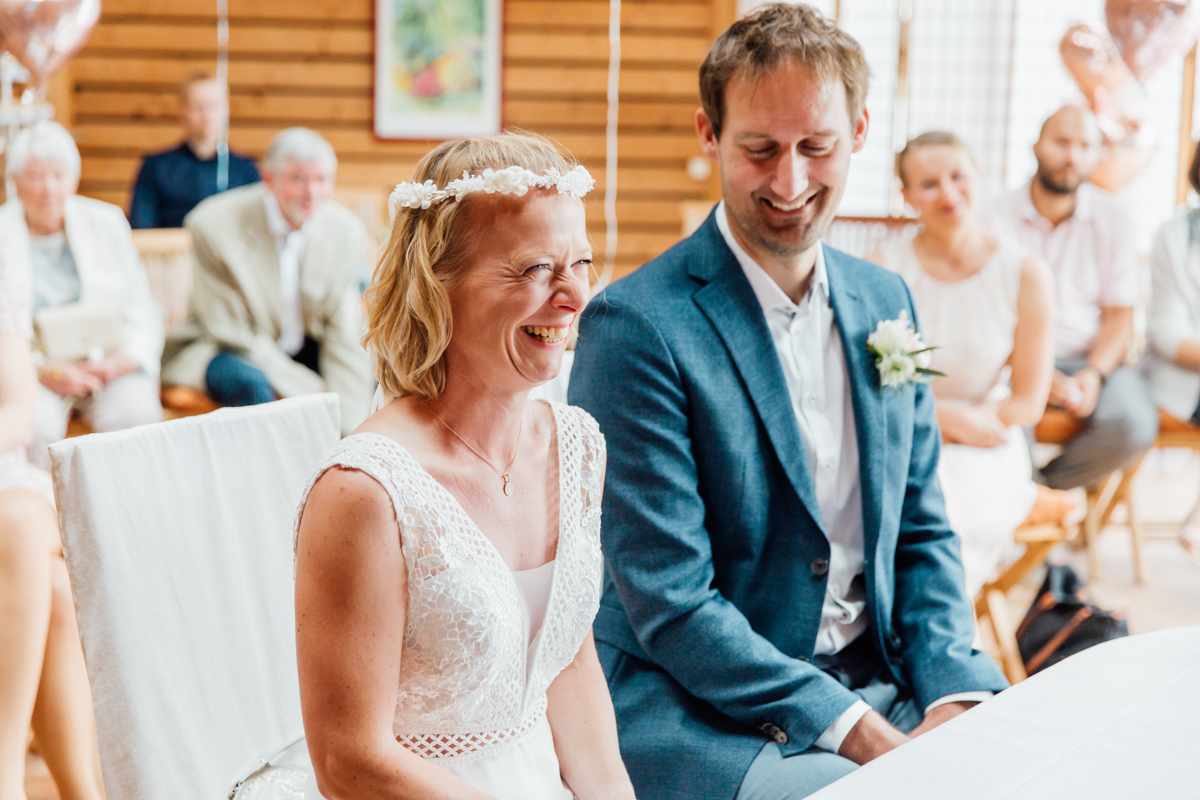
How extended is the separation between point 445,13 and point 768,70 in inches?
217

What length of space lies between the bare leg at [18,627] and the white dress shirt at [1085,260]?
11.0 feet

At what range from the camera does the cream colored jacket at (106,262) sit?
3791 mm

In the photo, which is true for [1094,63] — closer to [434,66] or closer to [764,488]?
[434,66]

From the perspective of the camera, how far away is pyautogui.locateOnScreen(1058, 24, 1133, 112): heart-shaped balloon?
485 cm

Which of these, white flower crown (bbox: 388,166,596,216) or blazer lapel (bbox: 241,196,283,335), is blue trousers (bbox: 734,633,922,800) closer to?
white flower crown (bbox: 388,166,596,216)

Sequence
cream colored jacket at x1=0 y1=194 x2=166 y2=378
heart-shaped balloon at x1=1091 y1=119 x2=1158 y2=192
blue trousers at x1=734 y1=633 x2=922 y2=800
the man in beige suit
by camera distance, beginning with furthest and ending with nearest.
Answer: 1. heart-shaped balloon at x1=1091 y1=119 x2=1158 y2=192
2. the man in beige suit
3. cream colored jacket at x1=0 y1=194 x2=166 y2=378
4. blue trousers at x1=734 y1=633 x2=922 y2=800

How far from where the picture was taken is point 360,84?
6.73 meters

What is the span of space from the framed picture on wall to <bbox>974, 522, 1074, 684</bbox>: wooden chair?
4.54 meters

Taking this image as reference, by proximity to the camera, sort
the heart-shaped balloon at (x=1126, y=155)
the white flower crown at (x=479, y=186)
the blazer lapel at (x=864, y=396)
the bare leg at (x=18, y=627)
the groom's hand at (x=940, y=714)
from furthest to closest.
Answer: the heart-shaped balloon at (x=1126, y=155) → the bare leg at (x=18, y=627) → the blazer lapel at (x=864, y=396) → the groom's hand at (x=940, y=714) → the white flower crown at (x=479, y=186)

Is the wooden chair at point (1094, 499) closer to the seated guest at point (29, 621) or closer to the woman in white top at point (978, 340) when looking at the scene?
the woman in white top at point (978, 340)

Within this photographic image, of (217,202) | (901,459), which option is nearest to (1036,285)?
(901,459)

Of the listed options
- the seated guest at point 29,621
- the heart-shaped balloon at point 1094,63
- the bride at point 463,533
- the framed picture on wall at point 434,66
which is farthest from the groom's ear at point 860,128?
the framed picture on wall at point 434,66

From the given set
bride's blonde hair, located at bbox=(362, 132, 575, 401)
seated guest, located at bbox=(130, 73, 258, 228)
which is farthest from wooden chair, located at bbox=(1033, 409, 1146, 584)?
seated guest, located at bbox=(130, 73, 258, 228)

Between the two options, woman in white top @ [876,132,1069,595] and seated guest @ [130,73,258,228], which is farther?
seated guest @ [130,73,258,228]
